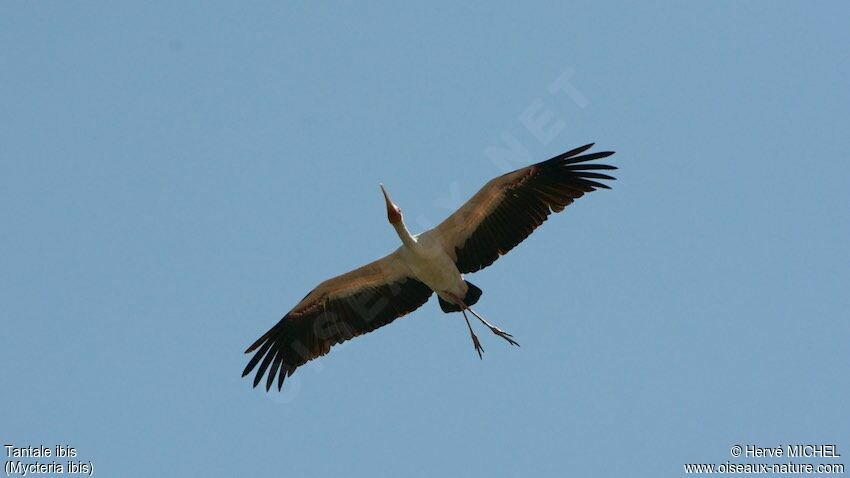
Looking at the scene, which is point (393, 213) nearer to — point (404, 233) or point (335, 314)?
point (404, 233)

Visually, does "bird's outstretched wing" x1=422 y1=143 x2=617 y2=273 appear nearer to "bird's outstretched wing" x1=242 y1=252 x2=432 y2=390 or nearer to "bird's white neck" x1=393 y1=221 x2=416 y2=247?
"bird's white neck" x1=393 y1=221 x2=416 y2=247

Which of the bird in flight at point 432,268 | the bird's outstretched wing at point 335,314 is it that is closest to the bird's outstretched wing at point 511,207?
the bird in flight at point 432,268

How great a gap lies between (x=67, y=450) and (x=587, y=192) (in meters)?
8.75

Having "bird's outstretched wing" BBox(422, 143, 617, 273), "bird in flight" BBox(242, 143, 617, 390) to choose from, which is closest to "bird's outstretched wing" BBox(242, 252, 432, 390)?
"bird in flight" BBox(242, 143, 617, 390)

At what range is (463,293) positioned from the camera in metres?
16.7

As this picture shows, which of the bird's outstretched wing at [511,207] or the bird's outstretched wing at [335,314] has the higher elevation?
the bird's outstretched wing at [511,207]

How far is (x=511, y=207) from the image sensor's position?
16422 millimetres

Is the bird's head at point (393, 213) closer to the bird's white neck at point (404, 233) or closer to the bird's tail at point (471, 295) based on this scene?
the bird's white neck at point (404, 233)

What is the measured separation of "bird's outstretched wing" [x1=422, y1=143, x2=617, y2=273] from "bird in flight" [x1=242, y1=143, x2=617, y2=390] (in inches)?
0.6

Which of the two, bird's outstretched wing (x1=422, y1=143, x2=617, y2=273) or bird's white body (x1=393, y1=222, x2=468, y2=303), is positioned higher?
bird's outstretched wing (x1=422, y1=143, x2=617, y2=273)

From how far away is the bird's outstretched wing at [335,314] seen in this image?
17031 millimetres

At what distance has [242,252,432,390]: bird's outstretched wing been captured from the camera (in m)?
17.0

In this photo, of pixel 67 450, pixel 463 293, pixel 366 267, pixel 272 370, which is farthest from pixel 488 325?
pixel 67 450

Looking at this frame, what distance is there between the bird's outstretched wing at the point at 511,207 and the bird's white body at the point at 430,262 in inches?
8.5
